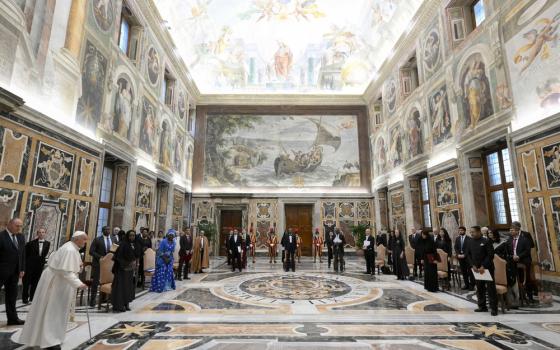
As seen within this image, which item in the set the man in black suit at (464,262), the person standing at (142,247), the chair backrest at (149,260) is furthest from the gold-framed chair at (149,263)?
the man in black suit at (464,262)

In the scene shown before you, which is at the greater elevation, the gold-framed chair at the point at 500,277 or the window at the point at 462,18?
the window at the point at 462,18

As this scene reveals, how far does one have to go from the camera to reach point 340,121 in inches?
755

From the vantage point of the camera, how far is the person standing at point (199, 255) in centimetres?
1069

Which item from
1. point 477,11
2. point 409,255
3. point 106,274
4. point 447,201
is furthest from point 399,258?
point 477,11

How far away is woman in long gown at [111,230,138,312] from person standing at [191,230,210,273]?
511 cm

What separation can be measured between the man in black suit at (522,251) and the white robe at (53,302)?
7907mm

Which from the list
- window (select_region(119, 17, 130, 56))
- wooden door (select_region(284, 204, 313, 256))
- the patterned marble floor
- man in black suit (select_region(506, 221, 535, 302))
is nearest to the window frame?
man in black suit (select_region(506, 221, 535, 302))

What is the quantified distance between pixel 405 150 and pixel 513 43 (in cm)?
641

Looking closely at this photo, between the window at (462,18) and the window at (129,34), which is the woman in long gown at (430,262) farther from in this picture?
the window at (129,34)

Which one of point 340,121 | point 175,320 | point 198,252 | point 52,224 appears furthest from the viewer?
point 340,121

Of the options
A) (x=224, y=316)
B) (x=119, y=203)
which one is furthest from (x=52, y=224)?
(x=224, y=316)

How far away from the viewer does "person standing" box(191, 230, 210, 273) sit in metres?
10.7

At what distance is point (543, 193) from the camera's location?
6578mm

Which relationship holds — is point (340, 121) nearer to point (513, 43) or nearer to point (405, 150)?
point (405, 150)
